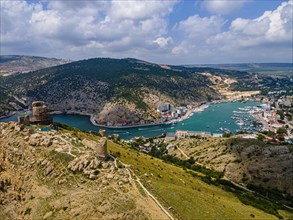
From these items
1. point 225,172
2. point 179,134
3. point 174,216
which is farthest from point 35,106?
point 179,134

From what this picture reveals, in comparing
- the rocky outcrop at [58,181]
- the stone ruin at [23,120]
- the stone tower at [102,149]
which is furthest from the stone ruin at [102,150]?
the stone ruin at [23,120]

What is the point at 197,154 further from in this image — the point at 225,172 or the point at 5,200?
the point at 5,200

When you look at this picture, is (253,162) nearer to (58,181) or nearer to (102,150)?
(102,150)

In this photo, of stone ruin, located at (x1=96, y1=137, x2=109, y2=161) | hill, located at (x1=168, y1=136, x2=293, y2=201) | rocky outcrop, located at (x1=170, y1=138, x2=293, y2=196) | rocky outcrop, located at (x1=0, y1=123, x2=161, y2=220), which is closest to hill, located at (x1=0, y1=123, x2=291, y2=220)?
rocky outcrop, located at (x1=0, y1=123, x2=161, y2=220)

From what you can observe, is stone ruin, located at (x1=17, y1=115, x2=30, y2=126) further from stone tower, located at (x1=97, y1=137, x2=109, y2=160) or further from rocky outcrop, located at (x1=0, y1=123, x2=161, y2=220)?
stone tower, located at (x1=97, y1=137, x2=109, y2=160)

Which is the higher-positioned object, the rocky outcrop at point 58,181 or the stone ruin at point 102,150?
the stone ruin at point 102,150

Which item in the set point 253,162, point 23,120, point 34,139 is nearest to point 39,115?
point 23,120

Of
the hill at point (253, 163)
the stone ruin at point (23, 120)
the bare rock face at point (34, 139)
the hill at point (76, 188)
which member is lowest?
the hill at point (253, 163)

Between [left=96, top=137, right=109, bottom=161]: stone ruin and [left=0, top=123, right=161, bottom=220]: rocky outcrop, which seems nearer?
[left=0, top=123, right=161, bottom=220]: rocky outcrop

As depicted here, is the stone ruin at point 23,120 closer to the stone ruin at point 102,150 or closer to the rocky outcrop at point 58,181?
the rocky outcrop at point 58,181
